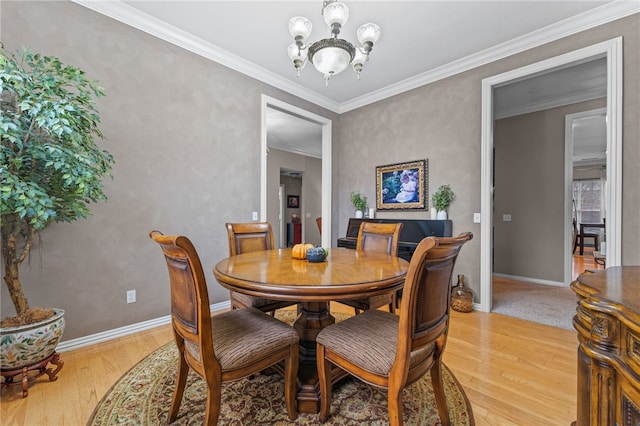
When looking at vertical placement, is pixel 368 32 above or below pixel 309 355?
above

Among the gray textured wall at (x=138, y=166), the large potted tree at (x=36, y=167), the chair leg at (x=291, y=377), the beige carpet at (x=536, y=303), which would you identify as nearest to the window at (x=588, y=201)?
the beige carpet at (x=536, y=303)

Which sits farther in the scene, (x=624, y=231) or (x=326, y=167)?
(x=326, y=167)

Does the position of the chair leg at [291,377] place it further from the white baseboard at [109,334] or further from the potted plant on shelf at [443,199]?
the potted plant on shelf at [443,199]

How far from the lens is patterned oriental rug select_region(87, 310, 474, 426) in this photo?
4.62 ft

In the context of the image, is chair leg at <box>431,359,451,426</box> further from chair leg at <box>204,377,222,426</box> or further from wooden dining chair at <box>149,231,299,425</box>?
chair leg at <box>204,377,222,426</box>

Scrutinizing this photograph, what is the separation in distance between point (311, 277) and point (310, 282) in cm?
10

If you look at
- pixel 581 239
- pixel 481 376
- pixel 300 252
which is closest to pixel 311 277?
pixel 300 252

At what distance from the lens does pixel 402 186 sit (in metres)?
→ 3.80

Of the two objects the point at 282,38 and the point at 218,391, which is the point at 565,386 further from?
the point at 282,38

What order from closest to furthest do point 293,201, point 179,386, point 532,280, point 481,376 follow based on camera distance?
point 179,386 → point 481,376 → point 532,280 → point 293,201

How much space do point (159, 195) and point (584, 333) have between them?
300 cm

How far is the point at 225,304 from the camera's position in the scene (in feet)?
10.2

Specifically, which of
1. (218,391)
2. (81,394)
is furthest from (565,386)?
(81,394)

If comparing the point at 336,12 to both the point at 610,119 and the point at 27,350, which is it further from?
the point at 27,350
